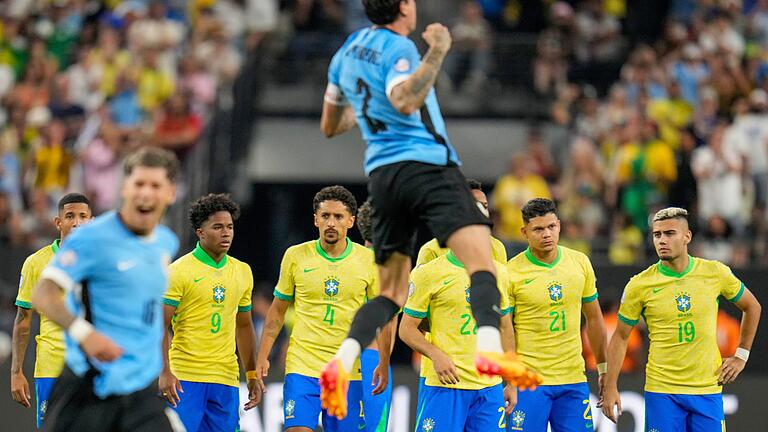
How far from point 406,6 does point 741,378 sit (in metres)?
7.96

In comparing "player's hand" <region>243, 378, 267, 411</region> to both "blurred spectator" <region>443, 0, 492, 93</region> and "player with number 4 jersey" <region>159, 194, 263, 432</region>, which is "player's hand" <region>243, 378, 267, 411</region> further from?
"blurred spectator" <region>443, 0, 492, 93</region>

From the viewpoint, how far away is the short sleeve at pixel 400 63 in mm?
8258

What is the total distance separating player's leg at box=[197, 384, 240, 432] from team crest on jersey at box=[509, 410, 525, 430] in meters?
2.38

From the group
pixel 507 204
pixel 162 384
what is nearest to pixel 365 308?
pixel 162 384

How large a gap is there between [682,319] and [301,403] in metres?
3.30

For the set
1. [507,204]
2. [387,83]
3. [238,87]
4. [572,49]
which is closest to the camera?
[387,83]

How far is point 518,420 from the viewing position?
1162 cm

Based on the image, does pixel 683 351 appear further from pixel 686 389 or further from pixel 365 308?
pixel 365 308

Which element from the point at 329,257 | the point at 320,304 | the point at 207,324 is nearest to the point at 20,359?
the point at 207,324

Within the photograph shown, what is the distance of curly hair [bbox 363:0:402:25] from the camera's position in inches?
336

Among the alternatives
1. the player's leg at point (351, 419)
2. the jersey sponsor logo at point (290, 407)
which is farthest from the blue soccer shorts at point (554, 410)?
the jersey sponsor logo at point (290, 407)

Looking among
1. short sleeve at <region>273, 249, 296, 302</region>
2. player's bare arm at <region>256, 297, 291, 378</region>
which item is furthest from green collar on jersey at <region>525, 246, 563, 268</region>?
player's bare arm at <region>256, 297, 291, 378</region>

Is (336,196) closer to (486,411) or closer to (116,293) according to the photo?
(486,411)

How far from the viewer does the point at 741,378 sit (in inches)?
588
